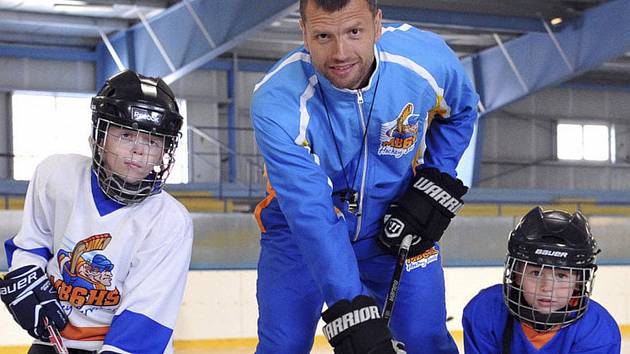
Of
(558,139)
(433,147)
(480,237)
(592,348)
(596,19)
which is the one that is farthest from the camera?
(558,139)

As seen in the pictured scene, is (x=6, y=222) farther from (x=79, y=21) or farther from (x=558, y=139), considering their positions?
(x=558, y=139)

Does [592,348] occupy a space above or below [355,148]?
below

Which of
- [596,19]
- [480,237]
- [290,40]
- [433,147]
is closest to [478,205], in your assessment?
[596,19]

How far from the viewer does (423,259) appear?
2.44 m

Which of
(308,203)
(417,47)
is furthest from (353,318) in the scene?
(417,47)

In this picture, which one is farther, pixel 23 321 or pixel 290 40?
pixel 290 40

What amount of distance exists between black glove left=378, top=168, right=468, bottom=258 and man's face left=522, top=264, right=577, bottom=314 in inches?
10.3

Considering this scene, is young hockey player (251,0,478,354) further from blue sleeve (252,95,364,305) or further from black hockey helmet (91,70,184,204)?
black hockey helmet (91,70,184,204)

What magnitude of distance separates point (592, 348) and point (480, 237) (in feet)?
12.0

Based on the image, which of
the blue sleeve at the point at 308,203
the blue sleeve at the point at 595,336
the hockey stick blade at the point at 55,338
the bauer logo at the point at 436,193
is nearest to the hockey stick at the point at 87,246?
the hockey stick blade at the point at 55,338

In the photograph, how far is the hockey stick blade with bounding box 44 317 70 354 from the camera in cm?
207

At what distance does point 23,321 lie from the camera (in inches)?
83.1

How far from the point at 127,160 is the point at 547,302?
100cm

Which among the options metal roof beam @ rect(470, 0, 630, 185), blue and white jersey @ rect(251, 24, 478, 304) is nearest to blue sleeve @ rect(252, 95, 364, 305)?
blue and white jersey @ rect(251, 24, 478, 304)
